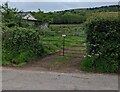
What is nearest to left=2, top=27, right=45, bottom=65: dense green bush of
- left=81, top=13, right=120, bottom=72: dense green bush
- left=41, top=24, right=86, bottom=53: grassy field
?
left=41, top=24, right=86, bottom=53: grassy field

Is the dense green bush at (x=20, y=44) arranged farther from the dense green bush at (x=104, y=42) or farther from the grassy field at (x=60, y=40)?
the dense green bush at (x=104, y=42)

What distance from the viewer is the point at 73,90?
833 cm

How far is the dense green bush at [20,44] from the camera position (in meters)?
14.2

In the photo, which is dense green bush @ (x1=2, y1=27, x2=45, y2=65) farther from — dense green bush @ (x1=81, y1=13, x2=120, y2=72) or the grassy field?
dense green bush @ (x1=81, y1=13, x2=120, y2=72)

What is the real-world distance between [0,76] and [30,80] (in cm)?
140

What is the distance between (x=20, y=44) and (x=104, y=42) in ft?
14.9

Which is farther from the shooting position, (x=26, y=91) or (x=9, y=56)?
(x=9, y=56)

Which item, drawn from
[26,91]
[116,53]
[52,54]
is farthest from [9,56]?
[26,91]

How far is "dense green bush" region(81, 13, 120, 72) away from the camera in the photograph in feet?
39.2

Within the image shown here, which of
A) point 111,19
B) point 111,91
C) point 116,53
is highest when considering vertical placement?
point 111,19

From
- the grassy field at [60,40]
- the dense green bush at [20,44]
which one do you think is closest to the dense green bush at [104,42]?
the grassy field at [60,40]

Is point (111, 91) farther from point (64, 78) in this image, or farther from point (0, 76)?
point (0, 76)

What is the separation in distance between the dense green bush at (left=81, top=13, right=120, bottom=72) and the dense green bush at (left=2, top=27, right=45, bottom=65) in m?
3.29

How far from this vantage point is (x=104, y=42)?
1220 cm
